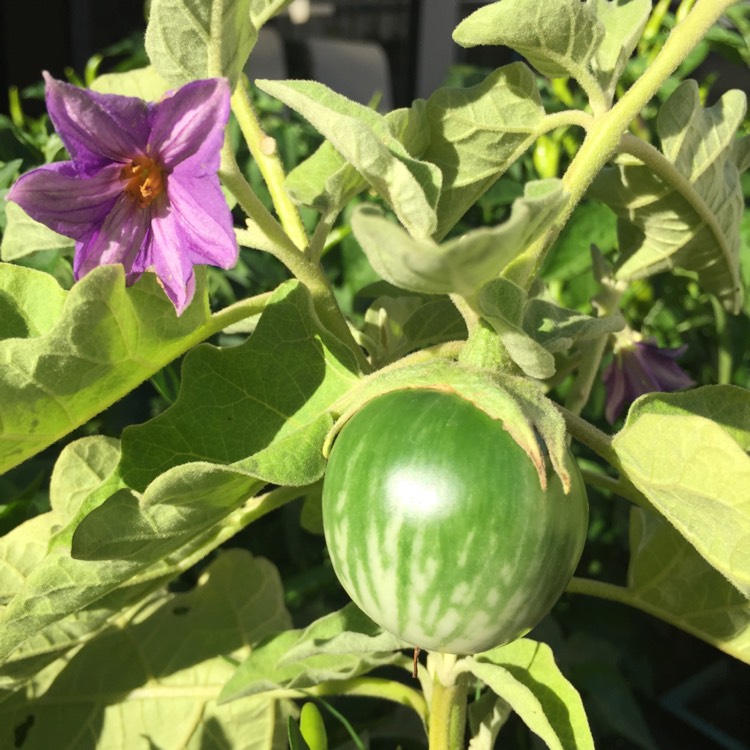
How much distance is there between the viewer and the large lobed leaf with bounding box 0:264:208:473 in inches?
18.5

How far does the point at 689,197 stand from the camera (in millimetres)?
699

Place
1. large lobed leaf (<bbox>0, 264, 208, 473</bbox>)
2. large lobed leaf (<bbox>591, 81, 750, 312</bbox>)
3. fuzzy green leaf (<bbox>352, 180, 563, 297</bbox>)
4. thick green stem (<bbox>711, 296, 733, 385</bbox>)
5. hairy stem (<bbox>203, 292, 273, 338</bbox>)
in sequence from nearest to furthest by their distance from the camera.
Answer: fuzzy green leaf (<bbox>352, 180, 563, 297</bbox>) < large lobed leaf (<bbox>0, 264, 208, 473</bbox>) < hairy stem (<bbox>203, 292, 273, 338</bbox>) < large lobed leaf (<bbox>591, 81, 750, 312</bbox>) < thick green stem (<bbox>711, 296, 733, 385</bbox>)

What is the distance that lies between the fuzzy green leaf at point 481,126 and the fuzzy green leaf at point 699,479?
20cm

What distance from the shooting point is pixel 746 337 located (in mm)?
1106

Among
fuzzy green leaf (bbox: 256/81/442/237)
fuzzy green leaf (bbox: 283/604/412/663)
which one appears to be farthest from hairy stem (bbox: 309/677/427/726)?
fuzzy green leaf (bbox: 256/81/442/237)

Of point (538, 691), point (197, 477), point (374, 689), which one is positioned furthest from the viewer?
point (374, 689)

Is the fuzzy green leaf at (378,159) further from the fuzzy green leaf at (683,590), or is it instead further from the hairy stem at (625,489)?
the fuzzy green leaf at (683,590)

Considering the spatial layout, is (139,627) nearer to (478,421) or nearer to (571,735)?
(571,735)

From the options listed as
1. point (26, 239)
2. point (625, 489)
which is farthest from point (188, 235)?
point (625, 489)

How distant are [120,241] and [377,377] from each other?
0.56 feet

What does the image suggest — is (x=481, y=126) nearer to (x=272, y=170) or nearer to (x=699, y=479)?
(x=272, y=170)

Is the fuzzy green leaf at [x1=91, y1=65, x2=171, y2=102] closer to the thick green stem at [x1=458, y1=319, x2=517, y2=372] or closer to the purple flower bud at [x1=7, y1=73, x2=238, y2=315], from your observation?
the purple flower bud at [x1=7, y1=73, x2=238, y2=315]

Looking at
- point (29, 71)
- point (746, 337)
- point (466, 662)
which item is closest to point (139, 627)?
point (466, 662)

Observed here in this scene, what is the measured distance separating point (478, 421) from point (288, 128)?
0.96 m
